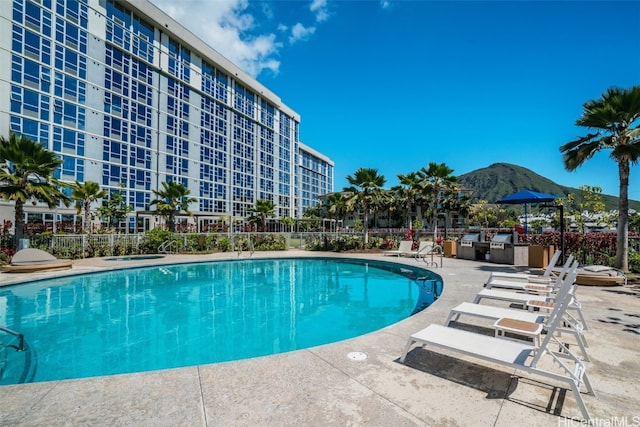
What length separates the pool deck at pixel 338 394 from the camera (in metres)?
2.32

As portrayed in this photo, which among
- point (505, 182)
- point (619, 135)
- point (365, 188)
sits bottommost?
point (365, 188)

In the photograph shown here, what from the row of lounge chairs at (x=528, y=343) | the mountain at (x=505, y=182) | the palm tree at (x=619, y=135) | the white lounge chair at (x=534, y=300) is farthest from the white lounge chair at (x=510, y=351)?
Result: the mountain at (x=505, y=182)

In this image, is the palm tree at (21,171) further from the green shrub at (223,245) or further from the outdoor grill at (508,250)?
the outdoor grill at (508,250)

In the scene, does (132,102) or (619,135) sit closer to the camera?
(619,135)

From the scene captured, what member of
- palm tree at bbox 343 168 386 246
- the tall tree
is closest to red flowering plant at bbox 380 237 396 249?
palm tree at bbox 343 168 386 246

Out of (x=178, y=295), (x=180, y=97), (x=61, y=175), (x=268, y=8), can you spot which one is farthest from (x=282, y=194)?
(x=178, y=295)

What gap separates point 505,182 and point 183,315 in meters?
201

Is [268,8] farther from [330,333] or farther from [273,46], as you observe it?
[330,333]

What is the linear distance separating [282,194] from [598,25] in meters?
48.7

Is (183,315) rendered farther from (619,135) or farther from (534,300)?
(619,135)

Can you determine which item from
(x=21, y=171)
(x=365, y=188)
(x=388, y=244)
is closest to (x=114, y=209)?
(x=21, y=171)

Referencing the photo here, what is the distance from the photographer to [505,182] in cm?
17512

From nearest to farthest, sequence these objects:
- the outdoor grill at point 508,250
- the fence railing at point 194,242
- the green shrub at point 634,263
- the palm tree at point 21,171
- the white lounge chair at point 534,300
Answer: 1. the white lounge chair at point 534,300
2. the green shrub at point 634,263
3. the outdoor grill at point 508,250
4. the palm tree at point 21,171
5. the fence railing at point 194,242

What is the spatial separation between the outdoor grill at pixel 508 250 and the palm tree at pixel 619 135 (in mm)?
2687
